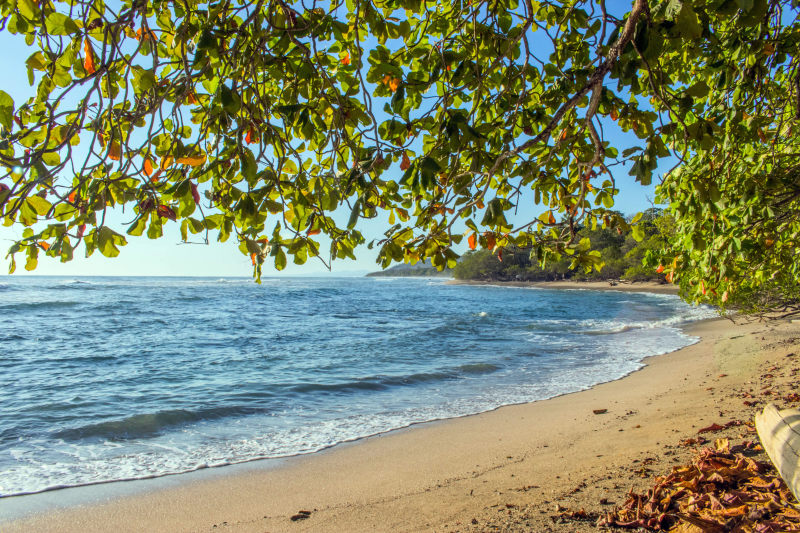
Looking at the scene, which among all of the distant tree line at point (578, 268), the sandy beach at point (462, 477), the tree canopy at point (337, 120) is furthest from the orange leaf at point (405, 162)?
the distant tree line at point (578, 268)

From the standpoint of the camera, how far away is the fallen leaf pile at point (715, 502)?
2285 mm

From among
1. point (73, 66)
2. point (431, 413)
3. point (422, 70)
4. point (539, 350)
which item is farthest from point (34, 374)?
point (539, 350)

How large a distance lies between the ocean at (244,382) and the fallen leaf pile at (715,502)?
4.10 m

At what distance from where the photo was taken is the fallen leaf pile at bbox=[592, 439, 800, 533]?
2.29 m

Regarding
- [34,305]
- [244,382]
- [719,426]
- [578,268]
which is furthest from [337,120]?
[578,268]

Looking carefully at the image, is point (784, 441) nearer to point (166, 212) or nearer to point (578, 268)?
point (166, 212)

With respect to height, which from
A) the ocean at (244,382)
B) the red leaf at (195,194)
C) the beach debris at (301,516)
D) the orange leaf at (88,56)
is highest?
the orange leaf at (88,56)

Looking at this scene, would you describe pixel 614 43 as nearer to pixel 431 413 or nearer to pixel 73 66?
pixel 73 66

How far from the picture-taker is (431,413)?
7.41 meters

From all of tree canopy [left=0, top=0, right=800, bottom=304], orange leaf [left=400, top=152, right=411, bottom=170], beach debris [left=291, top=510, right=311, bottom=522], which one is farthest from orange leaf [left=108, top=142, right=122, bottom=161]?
beach debris [left=291, top=510, right=311, bottom=522]

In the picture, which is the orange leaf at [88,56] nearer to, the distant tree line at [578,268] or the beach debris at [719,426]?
the beach debris at [719,426]

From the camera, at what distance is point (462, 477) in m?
4.43

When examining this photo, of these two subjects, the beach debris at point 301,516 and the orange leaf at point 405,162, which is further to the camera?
the beach debris at point 301,516

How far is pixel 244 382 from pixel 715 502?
28.3 ft
